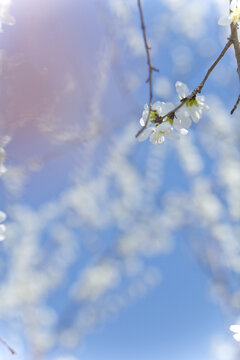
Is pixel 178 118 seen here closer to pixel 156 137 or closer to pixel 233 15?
pixel 156 137

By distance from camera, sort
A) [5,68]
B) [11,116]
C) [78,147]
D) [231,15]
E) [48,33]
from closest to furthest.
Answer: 1. [231,15]
2. [5,68]
3. [11,116]
4. [48,33]
5. [78,147]

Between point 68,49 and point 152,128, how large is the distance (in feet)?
3.80

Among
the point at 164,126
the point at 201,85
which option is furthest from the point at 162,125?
the point at 201,85

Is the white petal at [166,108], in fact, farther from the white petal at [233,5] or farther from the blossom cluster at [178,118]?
the white petal at [233,5]

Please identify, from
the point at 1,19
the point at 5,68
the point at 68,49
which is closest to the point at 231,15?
the point at 1,19

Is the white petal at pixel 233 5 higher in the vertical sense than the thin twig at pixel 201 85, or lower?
higher

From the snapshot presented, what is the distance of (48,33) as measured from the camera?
59.6 inches

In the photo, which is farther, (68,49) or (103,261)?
(103,261)

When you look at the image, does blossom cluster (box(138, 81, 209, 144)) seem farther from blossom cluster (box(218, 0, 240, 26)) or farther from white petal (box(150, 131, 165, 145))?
blossom cluster (box(218, 0, 240, 26))

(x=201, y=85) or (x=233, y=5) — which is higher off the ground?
(x=233, y=5)

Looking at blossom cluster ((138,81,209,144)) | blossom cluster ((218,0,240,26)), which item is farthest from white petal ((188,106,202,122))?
blossom cluster ((218,0,240,26))

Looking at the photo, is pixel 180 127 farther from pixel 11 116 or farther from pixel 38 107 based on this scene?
pixel 38 107

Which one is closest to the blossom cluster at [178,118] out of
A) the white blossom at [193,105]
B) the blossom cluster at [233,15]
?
the white blossom at [193,105]

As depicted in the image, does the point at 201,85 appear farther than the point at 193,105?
No
